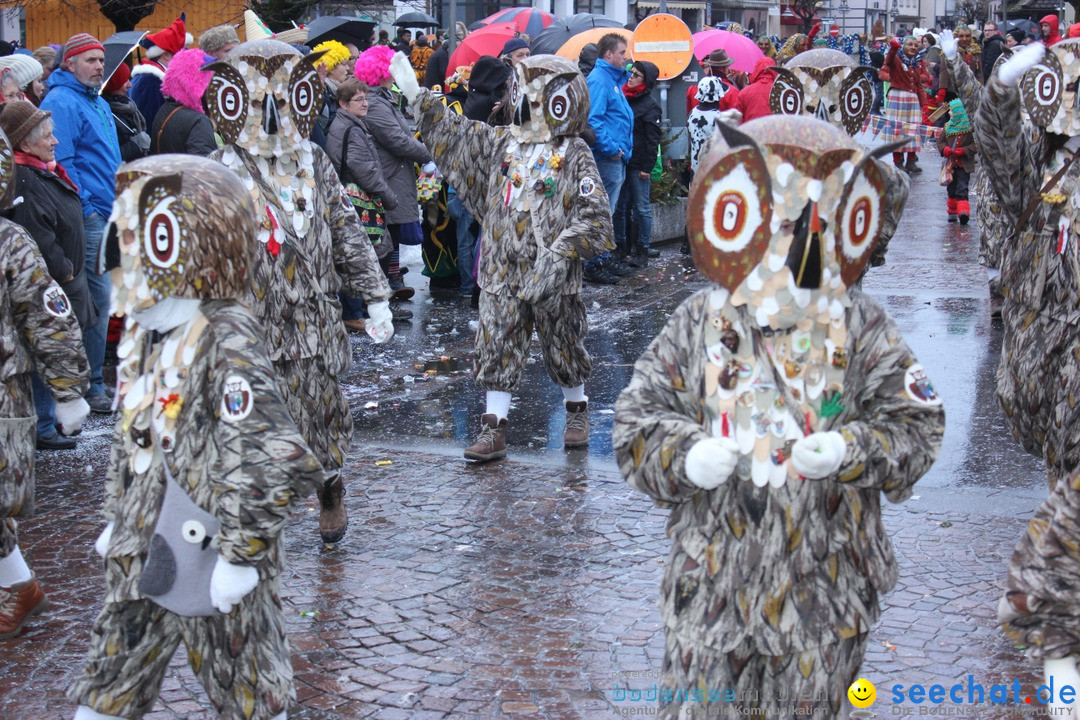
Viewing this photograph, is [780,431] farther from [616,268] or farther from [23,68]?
[616,268]

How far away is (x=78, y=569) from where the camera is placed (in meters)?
5.73

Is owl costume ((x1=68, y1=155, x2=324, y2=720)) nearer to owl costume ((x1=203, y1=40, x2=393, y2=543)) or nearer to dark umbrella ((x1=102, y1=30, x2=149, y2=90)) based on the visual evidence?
owl costume ((x1=203, y1=40, x2=393, y2=543))

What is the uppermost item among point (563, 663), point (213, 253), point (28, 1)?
point (28, 1)

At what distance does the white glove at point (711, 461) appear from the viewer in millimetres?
2977

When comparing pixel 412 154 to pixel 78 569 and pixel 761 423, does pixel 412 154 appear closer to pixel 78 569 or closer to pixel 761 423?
pixel 78 569

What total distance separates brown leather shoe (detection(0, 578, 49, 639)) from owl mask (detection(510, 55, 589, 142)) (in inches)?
139

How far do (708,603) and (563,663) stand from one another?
172 cm

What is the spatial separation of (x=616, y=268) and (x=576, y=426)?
215 inches

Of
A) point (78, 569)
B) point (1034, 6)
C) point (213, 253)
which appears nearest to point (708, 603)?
point (213, 253)

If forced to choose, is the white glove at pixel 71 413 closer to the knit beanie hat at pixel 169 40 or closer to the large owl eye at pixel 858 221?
the large owl eye at pixel 858 221

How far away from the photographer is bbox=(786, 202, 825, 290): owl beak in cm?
302

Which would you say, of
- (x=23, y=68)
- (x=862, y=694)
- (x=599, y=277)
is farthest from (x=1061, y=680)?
(x=599, y=277)

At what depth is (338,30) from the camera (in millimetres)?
13320

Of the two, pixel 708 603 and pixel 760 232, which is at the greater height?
pixel 760 232
